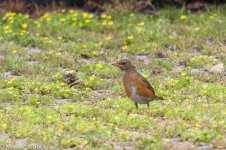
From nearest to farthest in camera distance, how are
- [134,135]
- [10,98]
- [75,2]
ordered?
[134,135]
[10,98]
[75,2]

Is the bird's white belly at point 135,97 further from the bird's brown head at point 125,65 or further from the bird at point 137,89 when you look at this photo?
the bird's brown head at point 125,65

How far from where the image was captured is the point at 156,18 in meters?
14.2

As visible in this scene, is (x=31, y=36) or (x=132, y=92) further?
(x=31, y=36)

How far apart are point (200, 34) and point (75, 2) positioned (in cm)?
332

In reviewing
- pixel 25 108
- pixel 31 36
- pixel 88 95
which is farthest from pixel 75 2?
pixel 25 108

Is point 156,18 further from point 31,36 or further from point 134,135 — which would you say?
point 134,135

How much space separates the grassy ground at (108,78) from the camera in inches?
302

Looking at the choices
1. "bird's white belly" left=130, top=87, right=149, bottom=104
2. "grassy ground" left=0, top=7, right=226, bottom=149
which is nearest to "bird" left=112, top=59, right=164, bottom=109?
"bird's white belly" left=130, top=87, right=149, bottom=104

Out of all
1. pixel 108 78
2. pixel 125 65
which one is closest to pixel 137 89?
pixel 125 65

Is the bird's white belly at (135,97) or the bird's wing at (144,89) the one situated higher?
the bird's wing at (144,89)

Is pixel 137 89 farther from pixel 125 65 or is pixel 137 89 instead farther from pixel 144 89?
pixel 125 65

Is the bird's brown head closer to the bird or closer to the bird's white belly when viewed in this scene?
the bird

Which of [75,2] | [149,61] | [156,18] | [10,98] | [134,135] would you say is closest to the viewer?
[134,135]

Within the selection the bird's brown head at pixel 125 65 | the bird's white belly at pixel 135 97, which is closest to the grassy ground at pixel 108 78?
the bird's white belly at pixel 135 97
